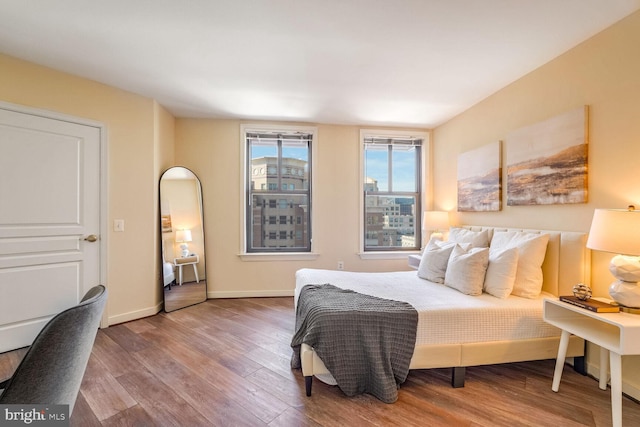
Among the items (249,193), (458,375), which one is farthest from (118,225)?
(458,375)

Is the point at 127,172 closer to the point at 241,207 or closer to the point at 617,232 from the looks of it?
the point at 241,207

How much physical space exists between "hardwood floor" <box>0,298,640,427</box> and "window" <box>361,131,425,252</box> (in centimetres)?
221

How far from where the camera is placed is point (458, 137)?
3.49 m

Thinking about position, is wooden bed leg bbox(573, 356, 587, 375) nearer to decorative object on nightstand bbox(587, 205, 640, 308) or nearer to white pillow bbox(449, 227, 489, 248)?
decorative object on nightstand bbox(587, 205, 640, 308)

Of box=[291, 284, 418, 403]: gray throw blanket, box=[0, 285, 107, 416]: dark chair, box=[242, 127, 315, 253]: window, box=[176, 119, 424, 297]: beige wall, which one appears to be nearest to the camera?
box=[0, 285, 107, 416]: dark chair

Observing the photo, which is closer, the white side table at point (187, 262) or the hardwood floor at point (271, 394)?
the hardwood floor at point (271, 394)

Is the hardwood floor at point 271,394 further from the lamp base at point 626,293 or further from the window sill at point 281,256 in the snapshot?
the window sill at point 281,256

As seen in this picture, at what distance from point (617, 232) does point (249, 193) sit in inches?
144

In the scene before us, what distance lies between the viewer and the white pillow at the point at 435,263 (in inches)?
100

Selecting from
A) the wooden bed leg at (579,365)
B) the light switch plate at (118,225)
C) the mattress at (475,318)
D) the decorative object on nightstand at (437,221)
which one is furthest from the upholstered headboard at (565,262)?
the light switch plate at (118,225)

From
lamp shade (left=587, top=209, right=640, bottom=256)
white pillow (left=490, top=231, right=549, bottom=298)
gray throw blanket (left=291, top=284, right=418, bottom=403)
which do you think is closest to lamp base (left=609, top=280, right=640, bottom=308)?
lamp shade (left=587, top=209, right=640, bottom=256)

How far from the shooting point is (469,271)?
7.23 feet

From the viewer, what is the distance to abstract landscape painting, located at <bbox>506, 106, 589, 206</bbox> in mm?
2031

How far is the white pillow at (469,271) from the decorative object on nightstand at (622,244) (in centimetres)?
68
